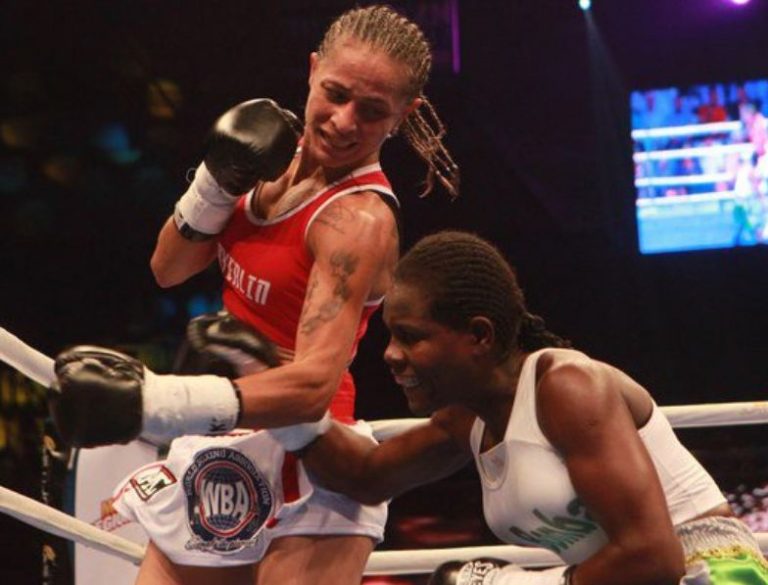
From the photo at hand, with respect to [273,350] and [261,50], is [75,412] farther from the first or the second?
[261,50]

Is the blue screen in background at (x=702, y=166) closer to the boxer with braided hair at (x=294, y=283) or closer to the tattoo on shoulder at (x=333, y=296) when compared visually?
the boxer with braided hair at (x=294, y=283)

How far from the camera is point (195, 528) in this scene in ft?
5.38

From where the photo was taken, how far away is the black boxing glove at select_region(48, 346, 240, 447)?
135cm

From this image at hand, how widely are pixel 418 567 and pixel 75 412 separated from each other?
0.96 metres

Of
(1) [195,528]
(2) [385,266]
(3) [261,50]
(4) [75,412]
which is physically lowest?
(1) [195,528]

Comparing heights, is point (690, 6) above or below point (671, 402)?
above

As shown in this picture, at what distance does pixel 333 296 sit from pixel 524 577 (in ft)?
1.32

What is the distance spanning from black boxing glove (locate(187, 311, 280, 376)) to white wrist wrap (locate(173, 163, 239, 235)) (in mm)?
157

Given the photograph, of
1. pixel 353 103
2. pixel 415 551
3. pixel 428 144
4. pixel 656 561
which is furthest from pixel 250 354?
pixel 415 551

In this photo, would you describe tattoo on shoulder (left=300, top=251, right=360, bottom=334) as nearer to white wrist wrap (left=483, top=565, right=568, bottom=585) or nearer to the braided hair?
the braided hair

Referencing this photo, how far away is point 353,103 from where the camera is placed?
165 cm

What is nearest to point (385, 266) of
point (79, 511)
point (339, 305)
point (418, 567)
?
point (339, 305)

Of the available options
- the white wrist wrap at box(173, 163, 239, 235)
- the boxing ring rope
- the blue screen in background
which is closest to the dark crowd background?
the blue screen in background

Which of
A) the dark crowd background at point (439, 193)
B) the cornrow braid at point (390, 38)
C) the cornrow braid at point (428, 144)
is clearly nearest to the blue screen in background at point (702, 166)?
the dark crowd background at point (439, 193)
